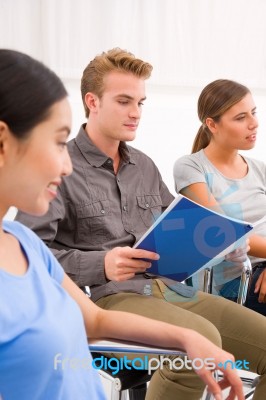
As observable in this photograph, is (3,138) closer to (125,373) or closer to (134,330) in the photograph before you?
(134,330)

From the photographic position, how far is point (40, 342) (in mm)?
898

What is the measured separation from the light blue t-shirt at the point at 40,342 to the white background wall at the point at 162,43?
8.24 feet

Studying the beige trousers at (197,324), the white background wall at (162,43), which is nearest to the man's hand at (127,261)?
the beige trousers at (197,324)

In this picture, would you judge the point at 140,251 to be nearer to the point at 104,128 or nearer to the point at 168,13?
the point at 104,128

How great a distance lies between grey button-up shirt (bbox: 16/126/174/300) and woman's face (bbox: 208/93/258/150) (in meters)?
0.47

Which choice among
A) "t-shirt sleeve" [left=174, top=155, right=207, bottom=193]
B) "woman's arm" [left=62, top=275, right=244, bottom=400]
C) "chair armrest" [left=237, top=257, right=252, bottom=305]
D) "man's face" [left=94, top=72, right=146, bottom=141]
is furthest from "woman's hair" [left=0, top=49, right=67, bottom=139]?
"t-shirt sleeve" [left=174, top=155, right=207, bottom=193]

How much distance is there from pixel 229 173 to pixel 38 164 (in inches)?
57.2

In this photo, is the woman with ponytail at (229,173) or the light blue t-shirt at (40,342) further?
the woman with ponytail at (229,173)

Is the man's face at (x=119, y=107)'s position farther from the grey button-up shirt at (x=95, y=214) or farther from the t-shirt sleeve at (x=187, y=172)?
the t-shirt sleeve at (x=187, y=172)

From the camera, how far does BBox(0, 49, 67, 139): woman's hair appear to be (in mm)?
911

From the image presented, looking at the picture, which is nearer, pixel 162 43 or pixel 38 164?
pixel 38 164

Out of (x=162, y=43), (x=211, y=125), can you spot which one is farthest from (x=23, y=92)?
(x=162, y=43)

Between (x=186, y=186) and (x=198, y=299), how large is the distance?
50 cm

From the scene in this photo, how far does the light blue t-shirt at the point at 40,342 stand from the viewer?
2.89 feet
